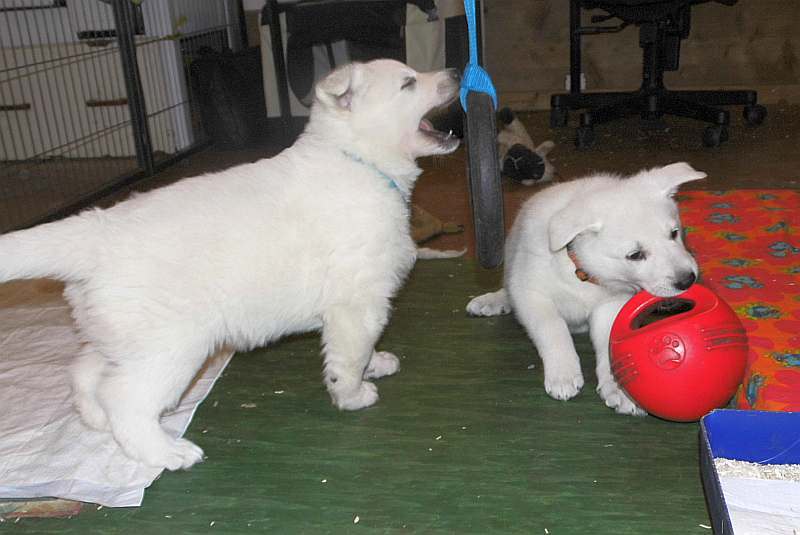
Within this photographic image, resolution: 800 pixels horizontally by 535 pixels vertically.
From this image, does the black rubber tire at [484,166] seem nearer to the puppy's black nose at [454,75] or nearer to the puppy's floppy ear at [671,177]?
the puppy's black nose at [454,75]

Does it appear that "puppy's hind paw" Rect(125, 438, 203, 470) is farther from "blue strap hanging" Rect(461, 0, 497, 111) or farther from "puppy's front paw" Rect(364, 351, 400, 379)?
"blue strap hanging" Rect(461, 0, 497, 111)

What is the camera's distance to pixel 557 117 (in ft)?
19.6

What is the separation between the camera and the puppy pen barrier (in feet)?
17.3

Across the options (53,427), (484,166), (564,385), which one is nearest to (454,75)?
(484,166)

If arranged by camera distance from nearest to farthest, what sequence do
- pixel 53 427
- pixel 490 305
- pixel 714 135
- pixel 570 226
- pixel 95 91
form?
pixel 570 226, pixel 53 427, pixel 490 305, pixel 714 135, pixel 95 91

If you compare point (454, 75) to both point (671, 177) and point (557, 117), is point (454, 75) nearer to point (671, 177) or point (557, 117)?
point (671, 177)

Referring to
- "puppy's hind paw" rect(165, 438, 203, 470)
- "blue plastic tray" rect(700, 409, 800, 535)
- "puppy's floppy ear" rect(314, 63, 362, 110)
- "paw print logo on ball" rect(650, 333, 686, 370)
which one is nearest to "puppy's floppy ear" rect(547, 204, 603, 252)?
"paw print logo on ball" rect(650, 333, 686, 370)

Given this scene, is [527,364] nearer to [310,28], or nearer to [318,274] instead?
[318,274]

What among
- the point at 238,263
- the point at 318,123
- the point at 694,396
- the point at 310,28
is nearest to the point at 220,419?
the point at 238,263

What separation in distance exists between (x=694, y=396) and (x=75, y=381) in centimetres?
171

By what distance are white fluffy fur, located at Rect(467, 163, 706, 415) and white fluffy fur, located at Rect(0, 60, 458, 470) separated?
1.43 ft

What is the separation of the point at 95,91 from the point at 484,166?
4572 millimetres

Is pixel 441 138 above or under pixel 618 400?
above

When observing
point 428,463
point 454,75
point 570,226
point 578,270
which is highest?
point 454,75
